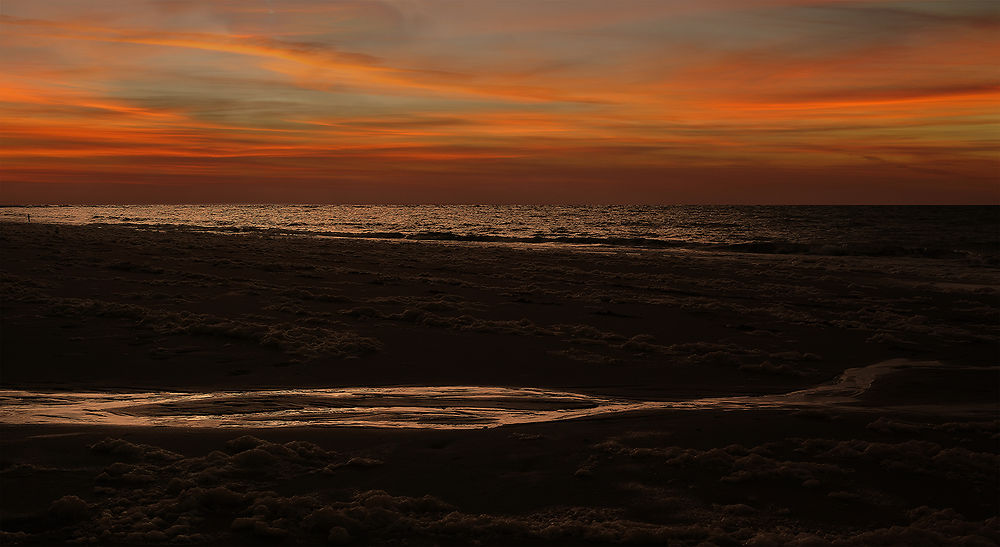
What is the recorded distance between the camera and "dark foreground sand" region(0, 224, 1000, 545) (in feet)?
17.4

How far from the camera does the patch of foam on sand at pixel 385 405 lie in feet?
25.5

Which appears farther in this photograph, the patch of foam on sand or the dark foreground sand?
the patch of foam on sand

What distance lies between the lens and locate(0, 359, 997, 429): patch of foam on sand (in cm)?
778

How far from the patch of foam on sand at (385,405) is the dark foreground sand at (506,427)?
1.16 ft

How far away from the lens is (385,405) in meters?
8.80

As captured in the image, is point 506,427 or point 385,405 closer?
point 506,427

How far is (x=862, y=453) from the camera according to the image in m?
6.70

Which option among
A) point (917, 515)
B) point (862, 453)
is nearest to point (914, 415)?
point (862, 453)

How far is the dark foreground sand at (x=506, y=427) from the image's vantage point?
209 inches

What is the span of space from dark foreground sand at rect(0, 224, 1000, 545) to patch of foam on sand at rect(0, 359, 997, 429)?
0.35 metres

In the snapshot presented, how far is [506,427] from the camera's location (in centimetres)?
756

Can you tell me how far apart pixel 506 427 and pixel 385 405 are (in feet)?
6.24

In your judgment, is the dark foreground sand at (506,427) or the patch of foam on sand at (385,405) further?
the patch of foam on sand at (385,405)

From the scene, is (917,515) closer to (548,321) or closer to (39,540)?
(39,540)
